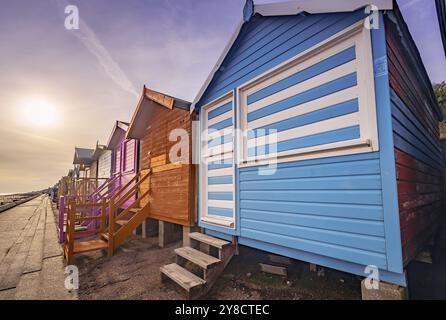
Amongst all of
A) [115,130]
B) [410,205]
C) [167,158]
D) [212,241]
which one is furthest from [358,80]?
[115,130]

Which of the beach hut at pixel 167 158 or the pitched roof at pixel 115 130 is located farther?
the pitched roof at pixel 115 130

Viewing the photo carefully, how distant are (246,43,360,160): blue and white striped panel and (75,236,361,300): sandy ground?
1977 millimetres

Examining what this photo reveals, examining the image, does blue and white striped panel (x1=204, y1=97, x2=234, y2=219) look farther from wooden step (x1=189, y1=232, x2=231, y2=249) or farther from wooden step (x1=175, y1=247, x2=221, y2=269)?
A: wooden step (x1=175, y1=247, x2=221, y2=269)

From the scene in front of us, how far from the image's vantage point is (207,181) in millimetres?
4488

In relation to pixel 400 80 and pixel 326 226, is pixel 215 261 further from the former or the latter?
pixel 400 80

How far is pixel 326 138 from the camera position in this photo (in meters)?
2.49

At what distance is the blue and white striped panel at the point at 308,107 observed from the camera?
7.68ft

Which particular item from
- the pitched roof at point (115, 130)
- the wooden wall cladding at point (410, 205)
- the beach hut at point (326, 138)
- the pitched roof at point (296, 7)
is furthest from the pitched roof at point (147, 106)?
the wooden wall cladding at point (410, 205)

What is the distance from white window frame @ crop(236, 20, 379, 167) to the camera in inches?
83.2

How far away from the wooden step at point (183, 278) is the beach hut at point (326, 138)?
0.12 feet

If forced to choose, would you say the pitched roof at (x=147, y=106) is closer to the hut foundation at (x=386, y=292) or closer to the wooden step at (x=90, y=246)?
the wooden step at (x=90, y=246)

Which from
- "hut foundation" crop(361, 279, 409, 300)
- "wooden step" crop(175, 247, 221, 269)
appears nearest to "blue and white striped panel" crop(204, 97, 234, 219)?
"wooden step" crop(175, 247, 221, 269)
